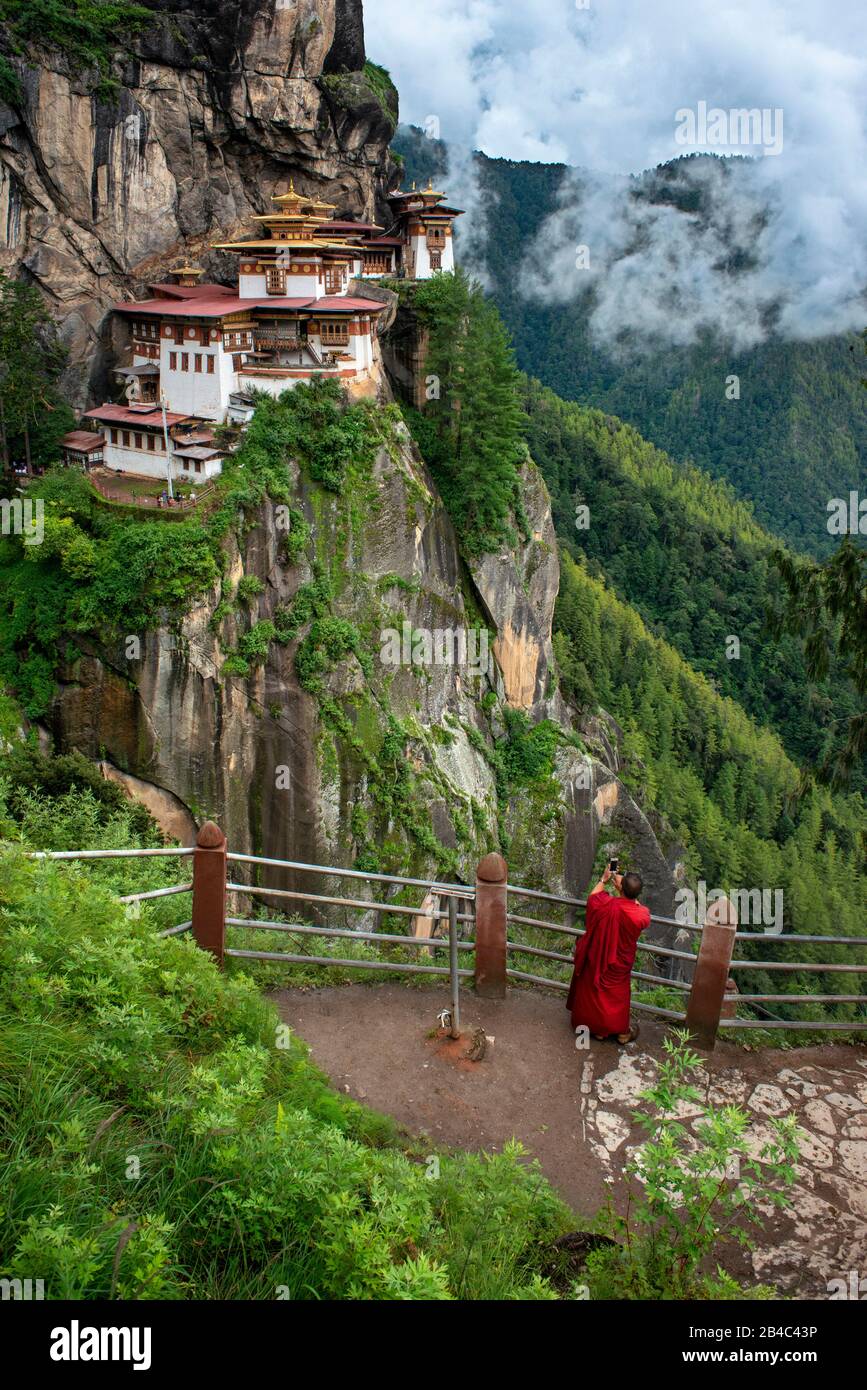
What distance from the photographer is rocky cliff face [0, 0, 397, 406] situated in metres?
33.5

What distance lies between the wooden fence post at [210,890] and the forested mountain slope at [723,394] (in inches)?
5493

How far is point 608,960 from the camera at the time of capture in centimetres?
845

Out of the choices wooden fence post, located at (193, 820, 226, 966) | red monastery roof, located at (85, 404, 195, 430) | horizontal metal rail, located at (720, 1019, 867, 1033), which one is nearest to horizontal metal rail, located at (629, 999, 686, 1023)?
horizontal metal rail, located at (720, 1019, 867, 1033)

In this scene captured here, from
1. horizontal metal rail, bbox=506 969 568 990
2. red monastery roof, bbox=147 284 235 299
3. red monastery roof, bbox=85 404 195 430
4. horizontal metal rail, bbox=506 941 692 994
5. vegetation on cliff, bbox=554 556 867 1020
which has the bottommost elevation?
vegetation on cliff, bbox=554 556 867 1020

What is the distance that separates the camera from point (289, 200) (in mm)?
33750

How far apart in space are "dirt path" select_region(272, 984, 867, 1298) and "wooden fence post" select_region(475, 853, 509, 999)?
0.56ft

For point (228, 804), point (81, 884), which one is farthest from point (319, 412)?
point (81, 884)

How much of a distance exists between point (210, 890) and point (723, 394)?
17552 centimetres

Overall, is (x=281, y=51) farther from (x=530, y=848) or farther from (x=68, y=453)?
(x=530, y=848)

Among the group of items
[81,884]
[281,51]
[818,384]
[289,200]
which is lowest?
→ [81,884]

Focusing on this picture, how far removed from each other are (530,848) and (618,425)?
3630 inches

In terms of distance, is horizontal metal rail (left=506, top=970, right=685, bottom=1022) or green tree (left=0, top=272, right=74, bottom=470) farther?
green tree (left=0, top=272, right=74, bottom=470)

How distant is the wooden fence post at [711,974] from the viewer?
852 cm

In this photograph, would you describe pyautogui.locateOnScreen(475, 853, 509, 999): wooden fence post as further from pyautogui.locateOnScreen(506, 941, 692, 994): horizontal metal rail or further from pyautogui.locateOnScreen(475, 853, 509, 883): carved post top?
pyautogui.locateOnScreen(506, 941, 692, 994): horizontal metal rail
